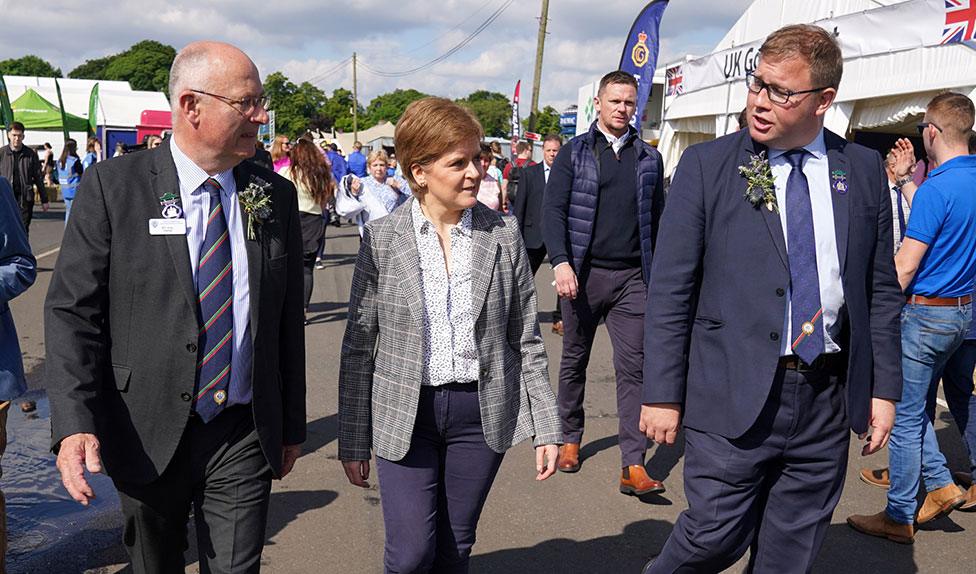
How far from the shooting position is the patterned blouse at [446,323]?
9.30 ft

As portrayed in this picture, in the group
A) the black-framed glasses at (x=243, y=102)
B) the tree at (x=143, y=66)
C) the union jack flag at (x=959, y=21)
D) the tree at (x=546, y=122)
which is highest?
the tree at (x=143, y=66)

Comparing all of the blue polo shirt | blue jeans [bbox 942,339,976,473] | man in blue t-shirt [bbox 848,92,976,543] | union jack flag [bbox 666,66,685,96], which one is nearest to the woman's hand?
man in blue t-shirt [bbox 848,92,976,543]

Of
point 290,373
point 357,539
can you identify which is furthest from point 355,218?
point 290,373

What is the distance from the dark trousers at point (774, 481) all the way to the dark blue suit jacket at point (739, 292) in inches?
3.0

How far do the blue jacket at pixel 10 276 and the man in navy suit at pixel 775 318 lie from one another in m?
2.39

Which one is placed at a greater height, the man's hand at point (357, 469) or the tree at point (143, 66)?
the tree at point (143, 66)

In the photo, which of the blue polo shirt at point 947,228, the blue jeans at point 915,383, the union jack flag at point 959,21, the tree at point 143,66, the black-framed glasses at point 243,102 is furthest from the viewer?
the tree at point 143,66

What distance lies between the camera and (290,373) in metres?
2.87

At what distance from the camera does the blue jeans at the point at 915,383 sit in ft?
14.5

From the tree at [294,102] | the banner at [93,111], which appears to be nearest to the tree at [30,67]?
the tree at [294,102]

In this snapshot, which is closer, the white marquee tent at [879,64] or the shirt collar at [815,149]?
the shirt collar at [815,149]

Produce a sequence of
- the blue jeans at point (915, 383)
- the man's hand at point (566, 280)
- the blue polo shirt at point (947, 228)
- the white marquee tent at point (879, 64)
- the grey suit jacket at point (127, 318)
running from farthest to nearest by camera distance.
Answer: the white marquee tent at point (879, 64) < the man's hand at point (566, 280) < the blue jeans at point (915, 383) < the blue polo shirt at point (947, 228) < the grey suit jacket at point (127, 318)

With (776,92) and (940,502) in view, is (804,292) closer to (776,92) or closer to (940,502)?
(776,92)

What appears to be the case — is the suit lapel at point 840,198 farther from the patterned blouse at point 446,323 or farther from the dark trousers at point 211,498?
the dark trousers at point 211,498
